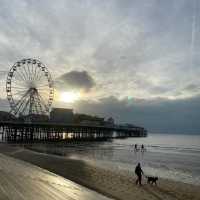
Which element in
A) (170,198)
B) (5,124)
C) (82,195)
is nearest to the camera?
(82,195)

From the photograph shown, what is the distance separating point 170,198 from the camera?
45.5 ft

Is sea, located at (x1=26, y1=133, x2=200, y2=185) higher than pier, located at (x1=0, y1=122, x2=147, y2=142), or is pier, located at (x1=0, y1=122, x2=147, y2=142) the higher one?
pier, located at (x1=0, y1=122, x2=147, y2=142)

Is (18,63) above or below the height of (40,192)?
above

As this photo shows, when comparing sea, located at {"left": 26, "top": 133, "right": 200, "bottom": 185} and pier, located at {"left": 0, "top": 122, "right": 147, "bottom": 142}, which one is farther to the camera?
pier, located at {"left": 0, "top": 122, "right": 147, "bottom": 142}

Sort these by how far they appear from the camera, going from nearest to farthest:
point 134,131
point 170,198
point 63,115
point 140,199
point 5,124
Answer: point 140,199 → point 170,198 → point 5,124 → point 63,115 → point 134,131

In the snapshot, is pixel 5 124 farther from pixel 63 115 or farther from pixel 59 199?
pixel 59 199

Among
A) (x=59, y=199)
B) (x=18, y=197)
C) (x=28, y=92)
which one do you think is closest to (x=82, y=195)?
(x=59, y=199)

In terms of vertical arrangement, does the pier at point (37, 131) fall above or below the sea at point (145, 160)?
above

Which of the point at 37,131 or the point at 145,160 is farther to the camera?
the point at 37,131

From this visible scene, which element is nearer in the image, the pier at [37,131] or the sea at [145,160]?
the sea at [145,160]

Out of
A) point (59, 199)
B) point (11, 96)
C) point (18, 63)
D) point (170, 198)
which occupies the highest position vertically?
point (18, 63)

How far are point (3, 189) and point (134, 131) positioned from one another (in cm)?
14110

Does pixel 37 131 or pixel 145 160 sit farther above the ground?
pixel 37 131

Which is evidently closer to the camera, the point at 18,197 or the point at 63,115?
the point at 18,197
